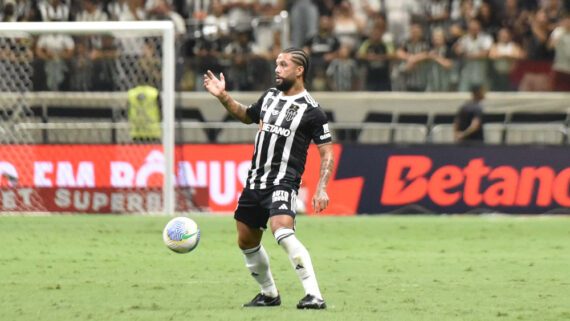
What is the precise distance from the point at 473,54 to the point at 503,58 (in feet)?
1.93

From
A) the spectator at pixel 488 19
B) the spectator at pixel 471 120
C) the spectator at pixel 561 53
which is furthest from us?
the spectator at pixel 488 19

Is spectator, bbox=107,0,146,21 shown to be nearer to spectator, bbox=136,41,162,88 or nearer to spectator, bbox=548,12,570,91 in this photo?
spectator, bbox=136,41,162,88

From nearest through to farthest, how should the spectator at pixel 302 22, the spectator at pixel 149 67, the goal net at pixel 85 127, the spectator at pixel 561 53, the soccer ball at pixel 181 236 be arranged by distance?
the soccer ball at pixel 181 236
the goal net at pixel 85 127
the spectator at pixel 149 67
the spectator at pixel 561 53
the spectator at pixel 302 22

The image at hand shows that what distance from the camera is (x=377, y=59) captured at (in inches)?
795

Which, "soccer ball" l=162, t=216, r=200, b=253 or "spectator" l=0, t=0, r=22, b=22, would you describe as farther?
"spectator" l=0, t=0, r=22, b=22

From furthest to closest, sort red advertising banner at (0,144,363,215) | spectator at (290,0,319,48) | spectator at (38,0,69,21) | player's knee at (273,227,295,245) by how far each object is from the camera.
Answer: spectator at (290,0,319,48)
spectator at (38,0,69,21)
red advertising banner at (0,144,363,215)
player's knee at (273,227,295,245)

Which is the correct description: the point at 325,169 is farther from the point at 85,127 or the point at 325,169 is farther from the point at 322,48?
the point at 322,48

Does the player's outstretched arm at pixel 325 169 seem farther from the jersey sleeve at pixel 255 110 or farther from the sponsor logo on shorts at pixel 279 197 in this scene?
the jersey sleeve at pixel 255 110

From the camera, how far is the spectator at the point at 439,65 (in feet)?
65.8

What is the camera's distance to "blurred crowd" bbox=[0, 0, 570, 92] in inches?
777

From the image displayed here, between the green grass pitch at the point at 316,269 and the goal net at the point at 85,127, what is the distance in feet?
2.63

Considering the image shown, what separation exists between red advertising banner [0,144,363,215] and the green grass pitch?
2.39 feet

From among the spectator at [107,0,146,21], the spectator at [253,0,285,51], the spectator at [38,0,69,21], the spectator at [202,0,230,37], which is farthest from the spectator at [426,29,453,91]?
the spectator at [38,0,69,21]

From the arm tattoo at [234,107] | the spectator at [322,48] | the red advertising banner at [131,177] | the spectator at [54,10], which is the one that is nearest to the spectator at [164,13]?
the spectator at [54,10]
